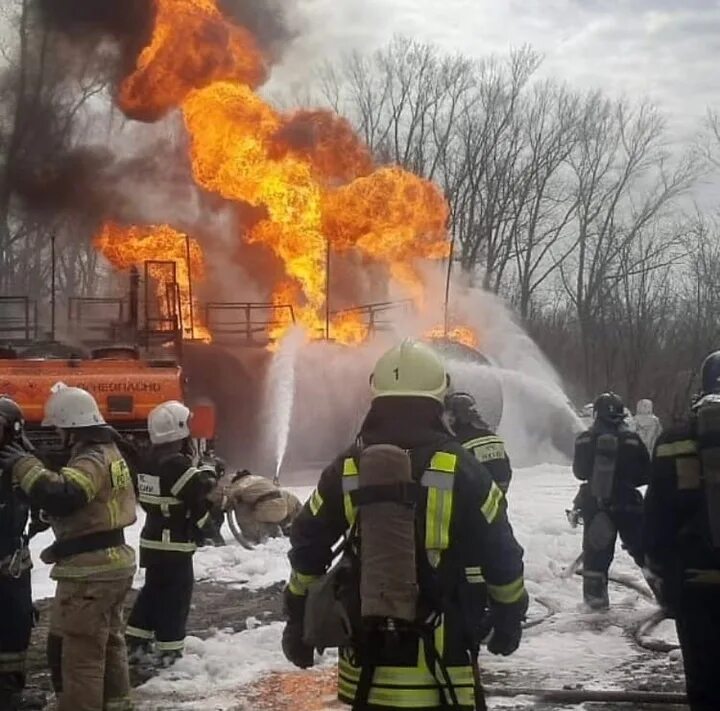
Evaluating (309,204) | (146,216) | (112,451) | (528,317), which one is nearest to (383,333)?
(309,204)

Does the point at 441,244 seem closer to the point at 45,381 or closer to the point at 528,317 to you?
the point at 45,381

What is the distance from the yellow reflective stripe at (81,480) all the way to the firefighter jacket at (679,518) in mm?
2664

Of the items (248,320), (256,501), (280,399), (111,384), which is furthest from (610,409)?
(248,320)

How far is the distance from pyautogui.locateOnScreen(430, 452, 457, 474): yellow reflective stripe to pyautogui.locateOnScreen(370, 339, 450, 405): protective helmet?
23 centimetres

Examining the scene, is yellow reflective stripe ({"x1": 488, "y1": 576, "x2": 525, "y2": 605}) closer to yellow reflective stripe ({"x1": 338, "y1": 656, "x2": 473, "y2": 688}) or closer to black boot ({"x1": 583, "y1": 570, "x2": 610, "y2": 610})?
yellow reflective stripe ({"x1": 338, "y1": 656, "x2": 473, "y2": 688})

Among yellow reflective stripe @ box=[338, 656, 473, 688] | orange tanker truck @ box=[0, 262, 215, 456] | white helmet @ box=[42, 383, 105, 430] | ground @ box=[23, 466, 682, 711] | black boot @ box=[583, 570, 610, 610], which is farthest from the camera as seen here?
orange tanker truck @ box=[0, 262, 215, 456]

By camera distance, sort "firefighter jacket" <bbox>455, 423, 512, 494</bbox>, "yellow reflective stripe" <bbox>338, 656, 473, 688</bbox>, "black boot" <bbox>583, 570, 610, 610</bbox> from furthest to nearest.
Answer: "black boot" <bbox>583, 570, 610, 610</bbox> → "firefighter jacket" <bbox>455, 423, 512, 494</bbox> → "yellow reflective stripe" <bbox>338, 656, 473, 688</bbox>

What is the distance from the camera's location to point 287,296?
26.0m

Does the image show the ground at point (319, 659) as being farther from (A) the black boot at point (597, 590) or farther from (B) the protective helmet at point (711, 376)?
(B) the protective helmet at point (711, 376)

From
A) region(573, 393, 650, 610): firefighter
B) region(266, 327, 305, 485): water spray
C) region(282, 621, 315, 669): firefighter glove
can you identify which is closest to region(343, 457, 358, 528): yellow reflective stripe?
region(282, 621, 315, 669): firefighter glove

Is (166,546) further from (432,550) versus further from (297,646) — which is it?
(432,550)

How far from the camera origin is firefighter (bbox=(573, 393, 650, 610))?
27.3 feet

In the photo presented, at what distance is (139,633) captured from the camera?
22.7ft

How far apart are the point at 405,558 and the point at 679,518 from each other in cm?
178
